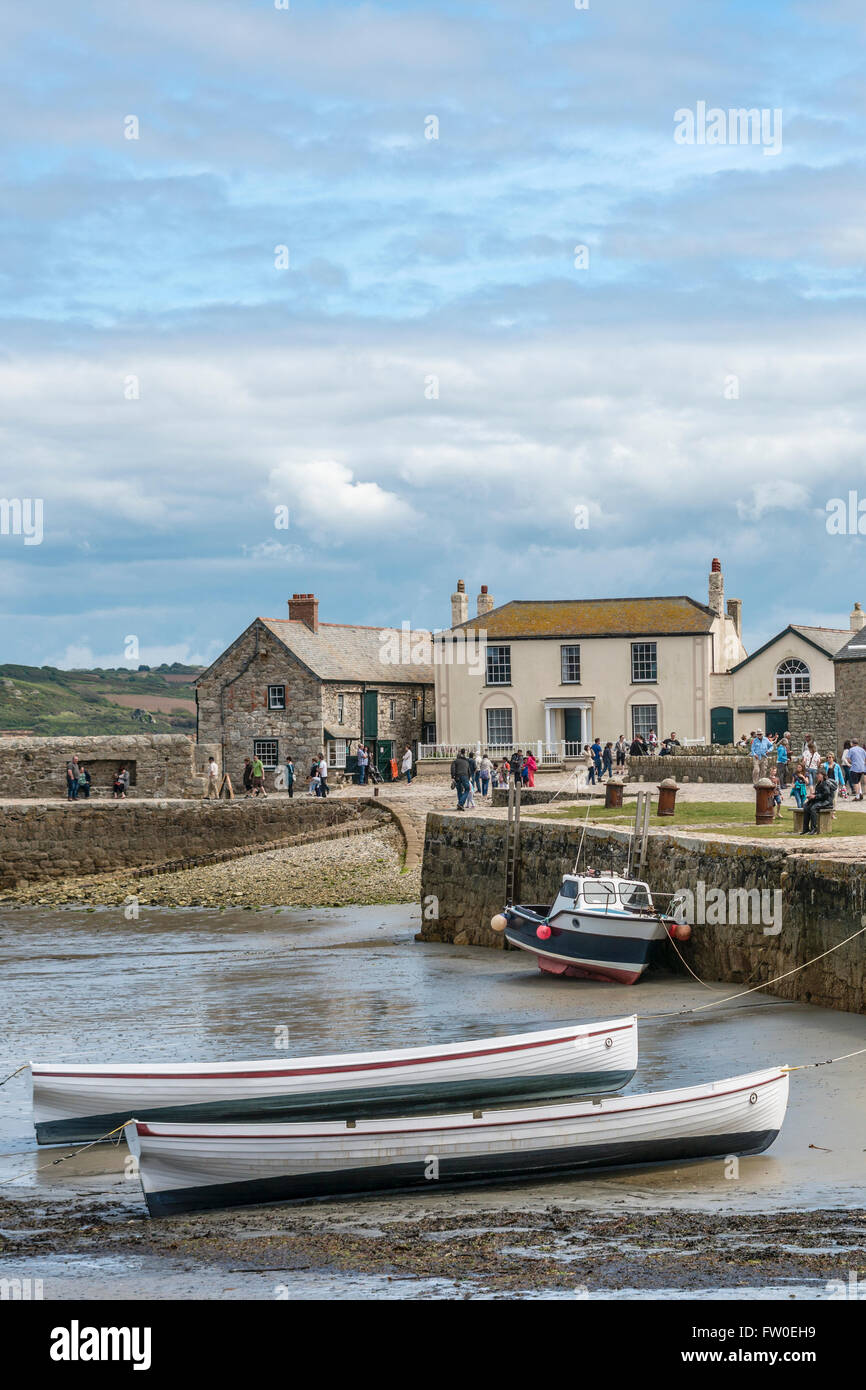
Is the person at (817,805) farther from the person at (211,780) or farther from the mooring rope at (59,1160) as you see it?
the person at (211,780)

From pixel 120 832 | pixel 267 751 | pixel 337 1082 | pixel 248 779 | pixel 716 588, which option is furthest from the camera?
pixel 716 588

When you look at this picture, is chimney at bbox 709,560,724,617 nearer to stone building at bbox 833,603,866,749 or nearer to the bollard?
stone building at bbox 833,603,866,749

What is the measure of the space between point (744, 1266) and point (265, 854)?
1136 inches

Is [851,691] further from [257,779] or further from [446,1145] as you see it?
[446,1145]

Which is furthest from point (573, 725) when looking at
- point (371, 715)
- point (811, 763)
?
point (811, 763)

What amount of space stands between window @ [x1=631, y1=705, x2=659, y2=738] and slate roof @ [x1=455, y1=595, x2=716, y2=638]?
2641mm

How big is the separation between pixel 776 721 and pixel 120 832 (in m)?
24.6

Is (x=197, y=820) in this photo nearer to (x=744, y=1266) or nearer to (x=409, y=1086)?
(x=409, y=1086)

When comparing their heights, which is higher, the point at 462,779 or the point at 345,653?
the point at 345,653

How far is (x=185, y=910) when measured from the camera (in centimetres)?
3006

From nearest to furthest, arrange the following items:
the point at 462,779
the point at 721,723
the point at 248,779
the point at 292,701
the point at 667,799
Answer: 1. the point at 667,799
2. the point at 462,779
3. the point at 248,779
4. the point at 292,701
5. the point at 721,723

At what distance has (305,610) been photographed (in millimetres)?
54312
